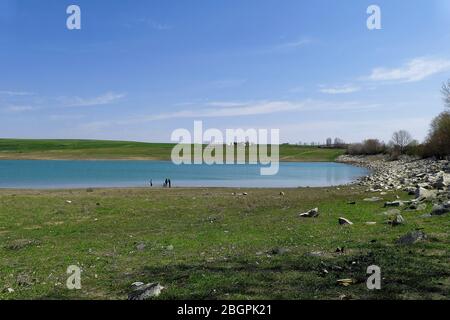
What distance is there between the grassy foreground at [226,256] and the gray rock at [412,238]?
28cm

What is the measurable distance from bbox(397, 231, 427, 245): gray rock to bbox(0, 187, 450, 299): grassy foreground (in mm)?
285

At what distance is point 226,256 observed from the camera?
1428 centimetres

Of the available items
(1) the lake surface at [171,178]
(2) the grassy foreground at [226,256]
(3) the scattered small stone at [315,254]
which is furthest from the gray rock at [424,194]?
(1) the lake surface at [171,178]

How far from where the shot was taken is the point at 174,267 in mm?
12828

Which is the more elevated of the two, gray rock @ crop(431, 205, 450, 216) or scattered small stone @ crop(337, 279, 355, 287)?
gray rock @ crop(431, 205, 450, 216)

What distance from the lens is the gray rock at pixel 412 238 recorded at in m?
14.2

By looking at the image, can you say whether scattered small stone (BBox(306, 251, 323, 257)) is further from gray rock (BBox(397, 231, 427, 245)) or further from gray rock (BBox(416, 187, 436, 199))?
gray rock (BBox(416, 187, 436, 199))

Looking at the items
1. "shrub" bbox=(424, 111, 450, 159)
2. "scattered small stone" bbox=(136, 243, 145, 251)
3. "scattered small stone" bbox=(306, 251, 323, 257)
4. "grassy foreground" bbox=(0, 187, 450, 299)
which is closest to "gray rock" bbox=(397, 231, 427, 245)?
"grassy foreground" bbox=(0, 187, 450, 299)

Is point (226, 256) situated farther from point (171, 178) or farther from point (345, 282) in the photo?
point (171, 178)

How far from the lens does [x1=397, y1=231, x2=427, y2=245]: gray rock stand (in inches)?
560

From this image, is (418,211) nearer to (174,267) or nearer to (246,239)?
(246,239)

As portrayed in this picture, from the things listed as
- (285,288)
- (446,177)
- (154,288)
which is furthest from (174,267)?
(446,177)

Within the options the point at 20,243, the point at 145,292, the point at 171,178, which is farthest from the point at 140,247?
the point at 171,178

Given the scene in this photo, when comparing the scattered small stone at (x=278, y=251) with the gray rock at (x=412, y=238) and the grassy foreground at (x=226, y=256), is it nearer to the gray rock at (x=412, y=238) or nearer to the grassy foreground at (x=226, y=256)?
the grassy foreground at (x=226, y=256)
